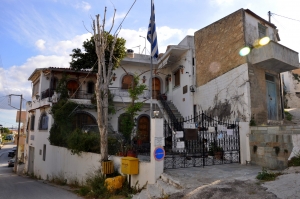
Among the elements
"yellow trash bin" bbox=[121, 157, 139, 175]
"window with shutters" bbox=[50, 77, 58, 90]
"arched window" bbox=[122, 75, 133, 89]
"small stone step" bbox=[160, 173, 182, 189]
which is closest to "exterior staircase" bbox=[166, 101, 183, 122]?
"arched window" bbox=[122, 75, 133, 89]

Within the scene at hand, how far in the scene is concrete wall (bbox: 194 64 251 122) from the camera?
33.9ft

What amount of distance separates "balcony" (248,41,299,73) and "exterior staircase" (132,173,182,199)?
7.39 metres

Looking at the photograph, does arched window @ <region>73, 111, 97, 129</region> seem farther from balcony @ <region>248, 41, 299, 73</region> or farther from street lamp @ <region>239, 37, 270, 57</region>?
balcony @ <region>248, 41, 299, 73</region>

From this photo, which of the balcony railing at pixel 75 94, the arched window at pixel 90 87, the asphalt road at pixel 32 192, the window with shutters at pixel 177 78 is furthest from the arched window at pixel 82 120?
the window with shutters at pixel 177 78

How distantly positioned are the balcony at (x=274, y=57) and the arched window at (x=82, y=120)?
11.1 meters

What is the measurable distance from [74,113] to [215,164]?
10.3 metres

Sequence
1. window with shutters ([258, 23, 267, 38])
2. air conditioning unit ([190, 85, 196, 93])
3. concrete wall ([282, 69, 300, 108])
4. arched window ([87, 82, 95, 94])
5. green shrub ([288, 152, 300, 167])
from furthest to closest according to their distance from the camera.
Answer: concrete wall ([282, 69, 300, 108]), arched window ([87, 82, 95, 94]), air conditioning unit ([190, 85, 196, 93]), window with shutters ([258, 23, 267, 38]), green shrub ([288, 152, 300, 167])

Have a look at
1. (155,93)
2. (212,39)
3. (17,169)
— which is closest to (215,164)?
(212,39)

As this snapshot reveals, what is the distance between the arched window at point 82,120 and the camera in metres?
15.6

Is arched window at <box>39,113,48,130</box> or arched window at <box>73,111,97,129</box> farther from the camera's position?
arched window at <box>39,113,48,130</box>

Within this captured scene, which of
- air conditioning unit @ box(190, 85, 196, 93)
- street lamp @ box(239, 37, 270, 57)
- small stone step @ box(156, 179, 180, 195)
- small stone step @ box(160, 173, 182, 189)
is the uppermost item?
street lamp @ box(239, 37, 270, 57)

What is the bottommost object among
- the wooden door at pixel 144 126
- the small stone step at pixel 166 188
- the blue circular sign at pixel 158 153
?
the small stone step at pixel 166 188

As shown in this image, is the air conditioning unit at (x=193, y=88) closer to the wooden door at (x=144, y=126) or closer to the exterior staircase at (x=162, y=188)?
the wooden door at (x=144, y=126)

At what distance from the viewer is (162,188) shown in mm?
5797
